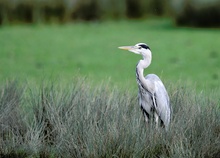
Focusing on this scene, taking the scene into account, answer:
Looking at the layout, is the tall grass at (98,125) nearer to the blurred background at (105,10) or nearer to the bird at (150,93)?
the bird at (150,93)

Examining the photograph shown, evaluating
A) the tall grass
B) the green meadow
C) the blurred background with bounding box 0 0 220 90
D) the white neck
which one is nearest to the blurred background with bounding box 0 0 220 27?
the blurred background with bounding box 0 0 220 90

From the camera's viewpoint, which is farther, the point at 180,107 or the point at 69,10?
the point at 69,10

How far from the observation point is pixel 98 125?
5.55 m

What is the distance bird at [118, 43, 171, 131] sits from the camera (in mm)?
5531

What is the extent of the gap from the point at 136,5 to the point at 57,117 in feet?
64.6

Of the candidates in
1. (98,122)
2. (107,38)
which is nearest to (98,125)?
(98,122)

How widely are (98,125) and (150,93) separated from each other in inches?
22.6

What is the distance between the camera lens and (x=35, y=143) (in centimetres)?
552

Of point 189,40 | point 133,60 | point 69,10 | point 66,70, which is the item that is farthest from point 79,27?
point 66,70

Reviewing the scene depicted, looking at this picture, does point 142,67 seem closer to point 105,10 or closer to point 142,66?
point 142,66

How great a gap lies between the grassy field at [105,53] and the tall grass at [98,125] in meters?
2.99

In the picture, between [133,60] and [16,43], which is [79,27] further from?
[133,60]

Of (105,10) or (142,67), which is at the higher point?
(142,67)

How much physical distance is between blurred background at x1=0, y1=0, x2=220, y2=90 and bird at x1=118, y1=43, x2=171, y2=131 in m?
0.95
